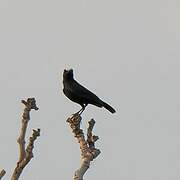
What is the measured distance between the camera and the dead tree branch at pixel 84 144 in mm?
13243

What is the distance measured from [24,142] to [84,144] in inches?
41.4

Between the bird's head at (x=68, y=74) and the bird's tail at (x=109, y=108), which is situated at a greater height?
the bird's head at (x=68, y=74)

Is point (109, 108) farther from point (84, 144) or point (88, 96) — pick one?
point (84, 144)

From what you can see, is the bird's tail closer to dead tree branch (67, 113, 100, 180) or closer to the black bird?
the black bird

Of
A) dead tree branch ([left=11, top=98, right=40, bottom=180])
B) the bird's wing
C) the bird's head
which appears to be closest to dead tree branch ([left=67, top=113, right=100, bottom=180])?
dead tree branch ([left=11, top=98, right=40, bottom=180])

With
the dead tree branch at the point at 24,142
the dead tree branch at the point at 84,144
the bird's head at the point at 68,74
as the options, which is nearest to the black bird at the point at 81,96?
the bird's head at the point at 68,74

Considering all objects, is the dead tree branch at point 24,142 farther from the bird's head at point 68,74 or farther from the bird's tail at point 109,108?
the bird's head at point 68,74

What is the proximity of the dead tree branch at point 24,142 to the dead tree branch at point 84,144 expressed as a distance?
0.69 m

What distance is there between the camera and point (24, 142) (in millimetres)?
14273

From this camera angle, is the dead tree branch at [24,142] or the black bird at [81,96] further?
the black bird at [81,96]

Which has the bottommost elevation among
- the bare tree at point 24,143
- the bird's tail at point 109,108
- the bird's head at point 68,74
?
the bare tree at point 24,143

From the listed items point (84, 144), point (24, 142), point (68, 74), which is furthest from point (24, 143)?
point (68, 74)

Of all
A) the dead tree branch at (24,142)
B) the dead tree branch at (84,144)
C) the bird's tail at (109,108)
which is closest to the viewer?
the dead tree branch at (84,144)

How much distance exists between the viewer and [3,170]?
1402 cm
